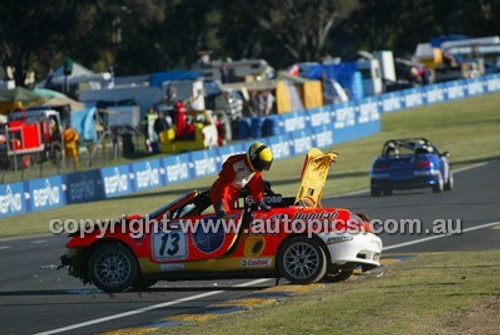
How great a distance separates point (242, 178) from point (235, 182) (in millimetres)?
103

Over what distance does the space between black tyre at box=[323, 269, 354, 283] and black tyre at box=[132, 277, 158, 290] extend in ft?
7.06

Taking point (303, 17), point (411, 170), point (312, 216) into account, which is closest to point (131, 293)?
point (312, 216)

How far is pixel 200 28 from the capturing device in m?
86.6

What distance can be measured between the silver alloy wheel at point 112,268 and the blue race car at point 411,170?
1474 centimetres

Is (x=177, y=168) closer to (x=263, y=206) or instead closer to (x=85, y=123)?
(x=85, y=123)

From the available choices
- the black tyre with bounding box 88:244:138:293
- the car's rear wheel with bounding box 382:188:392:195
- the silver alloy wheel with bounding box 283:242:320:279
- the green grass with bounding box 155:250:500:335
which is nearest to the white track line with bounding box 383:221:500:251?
the green grass with bounding box 155:250:500:335

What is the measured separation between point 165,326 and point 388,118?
48.6 m

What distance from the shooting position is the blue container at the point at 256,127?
4909 cm

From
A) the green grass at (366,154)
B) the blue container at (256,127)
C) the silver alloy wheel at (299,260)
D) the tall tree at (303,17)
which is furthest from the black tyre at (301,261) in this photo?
the tall tree at (303,17)

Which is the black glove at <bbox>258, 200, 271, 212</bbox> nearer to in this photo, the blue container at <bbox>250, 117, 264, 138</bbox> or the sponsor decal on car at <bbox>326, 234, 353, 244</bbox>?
the sponsor decal on car at <bbox>326, 234, 353, 244</bbox>

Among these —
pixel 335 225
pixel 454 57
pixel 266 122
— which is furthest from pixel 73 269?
pixel 454 57

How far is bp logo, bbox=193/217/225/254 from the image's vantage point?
14352 mm

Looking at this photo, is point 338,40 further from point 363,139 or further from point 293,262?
point 293,262

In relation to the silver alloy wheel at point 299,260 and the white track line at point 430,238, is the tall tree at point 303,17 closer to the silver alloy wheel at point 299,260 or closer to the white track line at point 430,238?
the white track line at point 430,238
